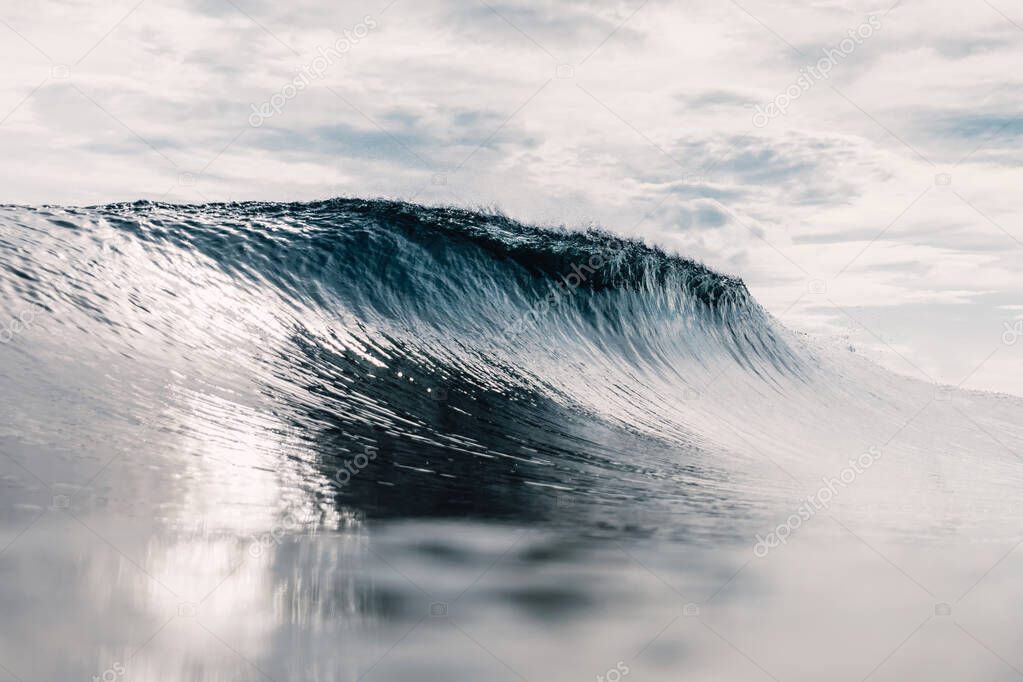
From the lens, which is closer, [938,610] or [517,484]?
[938,610]

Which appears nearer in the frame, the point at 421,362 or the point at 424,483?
the point at 424,483

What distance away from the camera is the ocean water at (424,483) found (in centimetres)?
319

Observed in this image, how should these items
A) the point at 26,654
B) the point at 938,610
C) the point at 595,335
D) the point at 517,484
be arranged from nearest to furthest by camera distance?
1. the point at 26,654
2. the point at 938,610
3. the point at 517,484
4. the point at 595,335

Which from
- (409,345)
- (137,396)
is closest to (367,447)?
(137,396)

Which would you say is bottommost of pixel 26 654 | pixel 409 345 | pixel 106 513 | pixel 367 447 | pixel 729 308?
pixel 26 654

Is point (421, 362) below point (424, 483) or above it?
above

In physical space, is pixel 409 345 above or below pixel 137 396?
above

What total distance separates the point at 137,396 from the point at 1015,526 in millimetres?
6374

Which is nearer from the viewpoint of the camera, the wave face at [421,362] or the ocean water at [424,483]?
the ocean water at [424,483]

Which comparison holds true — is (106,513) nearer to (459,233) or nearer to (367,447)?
(367,447)

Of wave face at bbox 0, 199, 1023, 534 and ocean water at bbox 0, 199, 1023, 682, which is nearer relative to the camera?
ocean water at bbox 0, 199, 1023, 682

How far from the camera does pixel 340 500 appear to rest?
15.4 feet

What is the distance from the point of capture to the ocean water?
3.19m

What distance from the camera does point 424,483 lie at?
5.26 m
